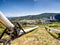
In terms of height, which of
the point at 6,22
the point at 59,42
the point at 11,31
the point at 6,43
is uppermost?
the point at 6,22

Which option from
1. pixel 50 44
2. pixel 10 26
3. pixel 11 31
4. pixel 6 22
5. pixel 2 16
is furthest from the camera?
pixel 50 44

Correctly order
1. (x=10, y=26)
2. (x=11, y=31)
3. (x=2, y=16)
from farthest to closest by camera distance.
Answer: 1. (x=11, y=31)
2. (x=10, y=26)
3. (x=2, y=16)

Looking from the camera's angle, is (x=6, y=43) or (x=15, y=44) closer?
(x=6, y=43)

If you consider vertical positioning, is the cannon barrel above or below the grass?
above

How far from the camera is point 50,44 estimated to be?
20.4 m

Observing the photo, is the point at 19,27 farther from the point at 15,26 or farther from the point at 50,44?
the point at 50,44

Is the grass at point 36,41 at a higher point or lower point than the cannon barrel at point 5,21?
lower

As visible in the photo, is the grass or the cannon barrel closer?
the cannon barrel

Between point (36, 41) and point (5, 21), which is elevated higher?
point (5, 21)

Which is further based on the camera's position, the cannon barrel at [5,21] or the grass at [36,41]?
the grass at [36,41]

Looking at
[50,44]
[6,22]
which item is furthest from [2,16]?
[50,44]

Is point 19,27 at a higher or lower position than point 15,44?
higher

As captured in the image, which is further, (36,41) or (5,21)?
(36,41)

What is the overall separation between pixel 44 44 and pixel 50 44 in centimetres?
79
